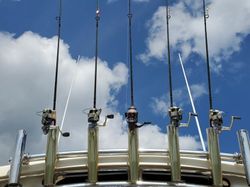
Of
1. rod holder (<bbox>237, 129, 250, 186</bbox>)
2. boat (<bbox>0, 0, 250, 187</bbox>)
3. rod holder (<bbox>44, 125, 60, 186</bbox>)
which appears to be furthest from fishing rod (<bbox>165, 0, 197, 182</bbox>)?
rod holder (<bbox>44, 125, 60, 186</bbox>)

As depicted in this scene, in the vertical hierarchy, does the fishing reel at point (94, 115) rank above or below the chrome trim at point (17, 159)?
above

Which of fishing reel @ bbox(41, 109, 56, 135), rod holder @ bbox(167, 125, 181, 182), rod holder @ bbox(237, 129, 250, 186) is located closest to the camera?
rod holder @ bbox(237, 129, 250, 186)

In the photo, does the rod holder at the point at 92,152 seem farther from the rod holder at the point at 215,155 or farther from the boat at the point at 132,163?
the rod holder at the point at 215,155

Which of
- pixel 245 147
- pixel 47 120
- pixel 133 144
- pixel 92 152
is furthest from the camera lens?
pixel 47 120

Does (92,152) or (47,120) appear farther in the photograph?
(47,120)

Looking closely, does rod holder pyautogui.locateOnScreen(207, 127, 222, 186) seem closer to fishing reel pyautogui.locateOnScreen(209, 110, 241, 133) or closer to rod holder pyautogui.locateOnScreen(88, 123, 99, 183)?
fishing reel pyautogui.locateOnScreen(209, 110, 241, 133)

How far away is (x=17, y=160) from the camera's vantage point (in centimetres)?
935

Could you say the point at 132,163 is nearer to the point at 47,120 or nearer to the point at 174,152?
the point at 174,152

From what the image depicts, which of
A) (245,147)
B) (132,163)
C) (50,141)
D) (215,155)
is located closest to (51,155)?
(50,141)

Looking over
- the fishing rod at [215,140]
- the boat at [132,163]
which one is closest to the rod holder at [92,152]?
the boat at [132,163]

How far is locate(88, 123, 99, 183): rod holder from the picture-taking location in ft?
31.8

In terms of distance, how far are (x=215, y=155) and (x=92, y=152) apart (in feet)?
7.77

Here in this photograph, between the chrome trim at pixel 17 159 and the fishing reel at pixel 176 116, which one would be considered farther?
the fishing reel at pixel 176 116

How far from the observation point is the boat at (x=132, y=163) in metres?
9.75
